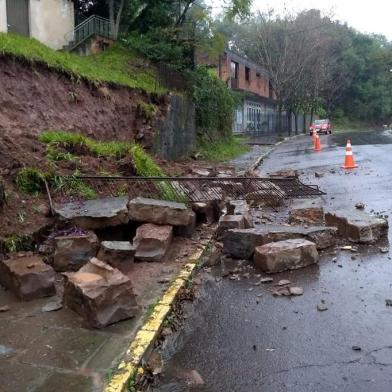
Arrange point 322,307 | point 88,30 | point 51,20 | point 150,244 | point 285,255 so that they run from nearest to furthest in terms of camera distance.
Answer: point 322,307
point 285,255
point 150,244
point 51,20
point 88,30

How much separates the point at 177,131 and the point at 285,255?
1312cm

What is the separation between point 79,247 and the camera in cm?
553

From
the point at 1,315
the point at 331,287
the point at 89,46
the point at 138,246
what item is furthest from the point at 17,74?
the point at 89,46

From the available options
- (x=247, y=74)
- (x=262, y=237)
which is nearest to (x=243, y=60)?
(x=247, y=74)

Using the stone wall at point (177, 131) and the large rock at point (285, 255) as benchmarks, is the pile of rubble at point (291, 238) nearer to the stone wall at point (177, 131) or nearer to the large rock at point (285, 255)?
the large rock at point (285, 255)

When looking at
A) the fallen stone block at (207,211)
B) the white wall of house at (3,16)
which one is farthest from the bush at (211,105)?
the fallen stone block at (207,211)

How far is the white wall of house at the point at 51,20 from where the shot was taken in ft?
74.3

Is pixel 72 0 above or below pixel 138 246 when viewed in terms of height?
above

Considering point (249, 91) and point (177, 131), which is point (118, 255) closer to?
point (177, 131)

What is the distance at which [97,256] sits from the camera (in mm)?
5344

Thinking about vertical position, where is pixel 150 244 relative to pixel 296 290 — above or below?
above

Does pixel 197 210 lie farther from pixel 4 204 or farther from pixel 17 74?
pixel 17 74

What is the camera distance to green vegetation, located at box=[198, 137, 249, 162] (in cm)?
2117

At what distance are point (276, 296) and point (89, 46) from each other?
66.6 feet
